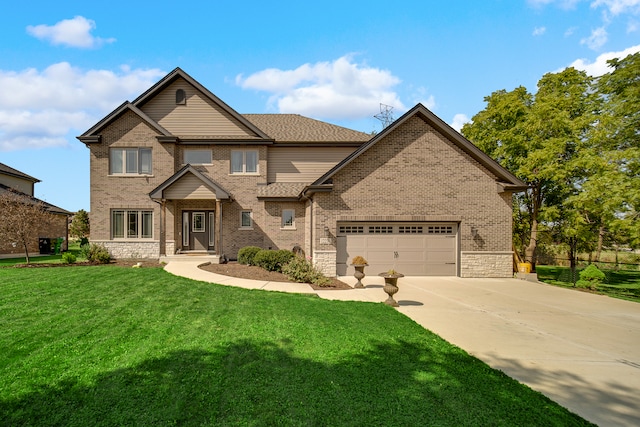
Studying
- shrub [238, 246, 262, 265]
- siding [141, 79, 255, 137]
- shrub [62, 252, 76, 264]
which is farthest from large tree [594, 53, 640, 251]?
shrub [62, 252, 76, 264]

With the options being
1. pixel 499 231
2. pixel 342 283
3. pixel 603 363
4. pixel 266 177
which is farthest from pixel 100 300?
pixel 499 231

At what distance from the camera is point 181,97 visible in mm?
19609

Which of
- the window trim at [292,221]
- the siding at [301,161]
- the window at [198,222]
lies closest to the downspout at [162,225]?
the window at [198,222]

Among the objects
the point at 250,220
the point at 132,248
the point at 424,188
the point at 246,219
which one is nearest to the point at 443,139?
the point at 424,188

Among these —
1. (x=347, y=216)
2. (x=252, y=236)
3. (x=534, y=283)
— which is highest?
(x=347, y=216)

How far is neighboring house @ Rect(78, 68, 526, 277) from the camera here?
48.4ft

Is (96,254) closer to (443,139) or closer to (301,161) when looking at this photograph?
(301,161)

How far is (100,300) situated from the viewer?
8281 millimetres

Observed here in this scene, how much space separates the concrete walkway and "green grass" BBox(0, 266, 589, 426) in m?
0.63

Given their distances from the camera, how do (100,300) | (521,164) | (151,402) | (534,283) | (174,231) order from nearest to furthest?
1. (151,402)
2. (100,300)
3. (534,283)
4. (174,231)
5. (521,164)

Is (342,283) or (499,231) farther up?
(499,231)

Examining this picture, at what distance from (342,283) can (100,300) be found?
814 centimetres

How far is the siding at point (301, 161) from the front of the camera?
2023cm

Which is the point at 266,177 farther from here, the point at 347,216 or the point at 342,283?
the point at 342,283
